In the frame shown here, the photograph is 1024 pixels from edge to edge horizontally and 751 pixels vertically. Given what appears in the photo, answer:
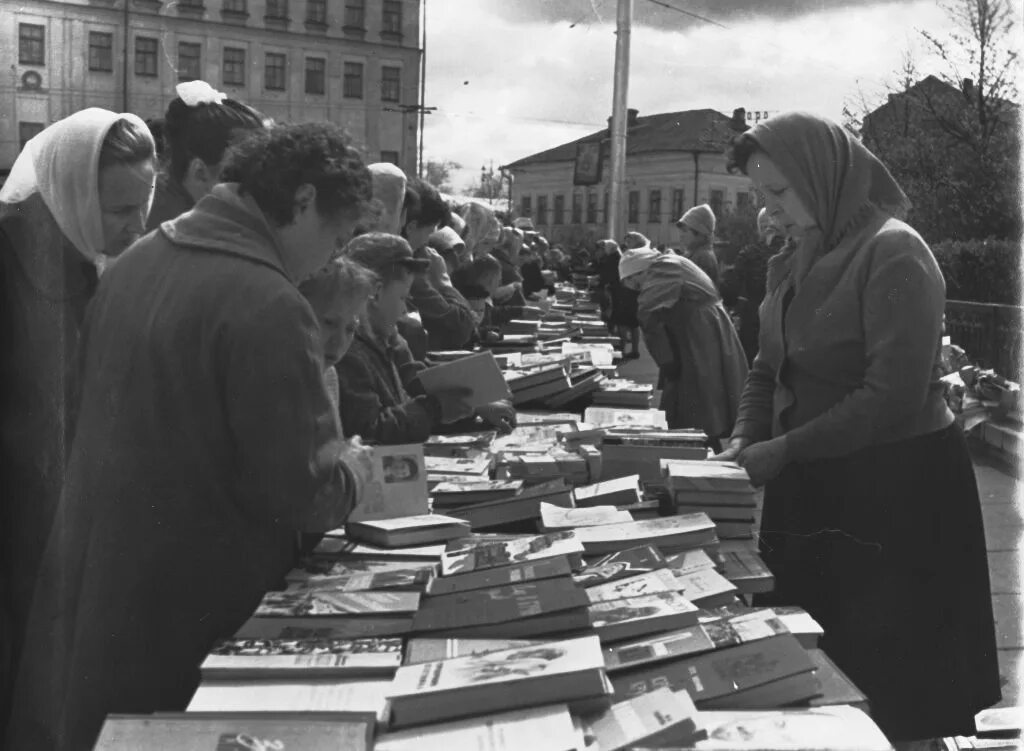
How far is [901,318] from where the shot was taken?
273 cm

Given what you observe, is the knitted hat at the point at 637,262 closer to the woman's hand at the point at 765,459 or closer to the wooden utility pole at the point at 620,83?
the woman's hand at the point at 765,459

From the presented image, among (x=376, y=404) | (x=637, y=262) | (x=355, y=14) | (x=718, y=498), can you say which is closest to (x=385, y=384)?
(x=376, y=404)

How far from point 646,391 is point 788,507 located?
165cm

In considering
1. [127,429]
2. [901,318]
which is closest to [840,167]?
[901,318]

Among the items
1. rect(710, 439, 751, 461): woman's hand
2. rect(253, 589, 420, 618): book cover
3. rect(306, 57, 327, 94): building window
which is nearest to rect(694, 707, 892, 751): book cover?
rect(253, 589, 420, 618): book cover

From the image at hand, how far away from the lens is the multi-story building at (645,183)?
45.8m

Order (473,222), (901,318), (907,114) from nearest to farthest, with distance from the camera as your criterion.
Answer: (901,318), (473,222), (907,114)

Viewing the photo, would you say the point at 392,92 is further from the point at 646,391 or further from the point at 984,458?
the point at 984,458

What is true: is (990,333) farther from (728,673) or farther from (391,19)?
(728,673)

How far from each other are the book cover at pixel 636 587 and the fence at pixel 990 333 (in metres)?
7.54

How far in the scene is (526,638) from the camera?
173cm

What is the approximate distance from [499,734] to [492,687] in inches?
3.0

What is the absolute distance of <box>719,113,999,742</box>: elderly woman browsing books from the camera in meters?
2.77

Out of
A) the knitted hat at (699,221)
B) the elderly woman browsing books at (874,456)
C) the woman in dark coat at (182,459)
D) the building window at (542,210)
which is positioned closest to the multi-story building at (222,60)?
the woman in dark coat at (182,459)
